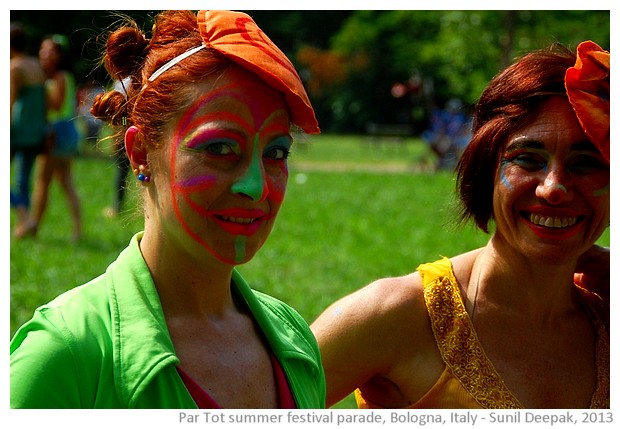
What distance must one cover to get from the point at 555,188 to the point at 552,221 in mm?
115

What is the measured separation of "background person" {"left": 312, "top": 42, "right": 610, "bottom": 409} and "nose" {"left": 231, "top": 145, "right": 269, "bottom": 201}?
3.75ft

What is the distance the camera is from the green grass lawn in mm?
7695

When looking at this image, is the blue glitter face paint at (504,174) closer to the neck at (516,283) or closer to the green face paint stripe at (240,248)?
the neck at (516,283)

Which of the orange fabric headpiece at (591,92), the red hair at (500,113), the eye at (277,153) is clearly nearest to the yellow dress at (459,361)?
the red hair at (500,113)

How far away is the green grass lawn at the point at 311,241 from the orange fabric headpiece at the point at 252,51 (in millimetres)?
552

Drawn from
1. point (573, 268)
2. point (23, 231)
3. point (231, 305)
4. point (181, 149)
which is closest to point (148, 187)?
point (181, 149)

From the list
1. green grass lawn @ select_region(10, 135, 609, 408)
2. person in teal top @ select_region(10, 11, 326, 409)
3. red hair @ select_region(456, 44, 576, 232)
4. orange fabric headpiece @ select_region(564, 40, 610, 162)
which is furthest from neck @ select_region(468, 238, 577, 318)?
person in teal top @ select_region(10, 11, 326, 409)

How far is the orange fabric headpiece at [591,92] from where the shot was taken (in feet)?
10.7

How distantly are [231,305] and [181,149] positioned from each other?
485mm

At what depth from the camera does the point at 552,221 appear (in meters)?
3.30

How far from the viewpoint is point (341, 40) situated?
27.3 metres

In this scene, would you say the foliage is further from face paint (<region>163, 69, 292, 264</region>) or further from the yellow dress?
face paint (<region>163, 69, 292, 264</region>)

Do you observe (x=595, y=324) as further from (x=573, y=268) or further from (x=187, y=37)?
(x=187, y=37)

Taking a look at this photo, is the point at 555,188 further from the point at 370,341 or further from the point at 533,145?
the point at 370,341
